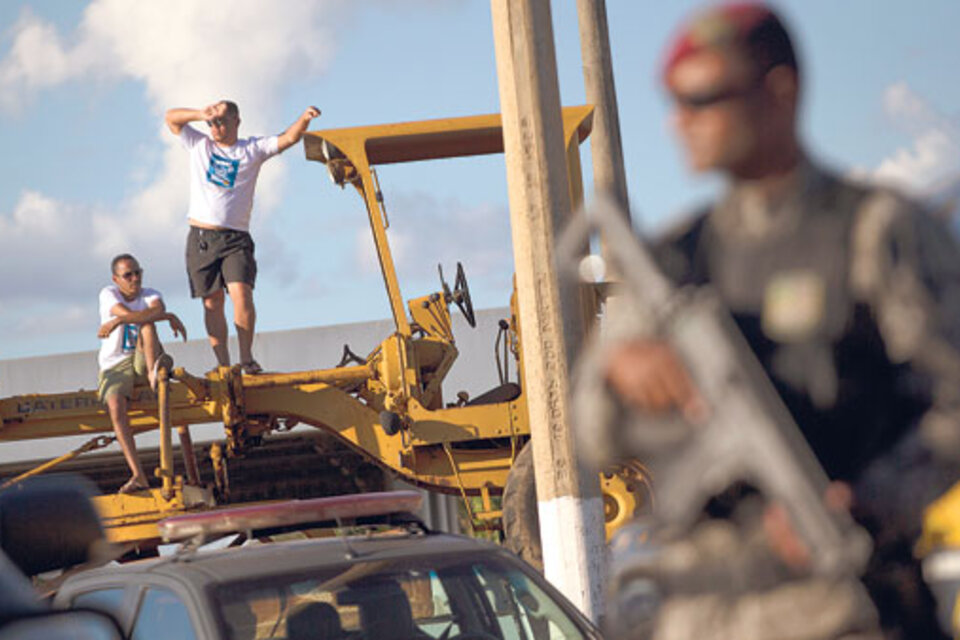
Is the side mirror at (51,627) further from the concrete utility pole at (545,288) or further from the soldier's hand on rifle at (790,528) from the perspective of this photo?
the concrete utility pole at (545,288)

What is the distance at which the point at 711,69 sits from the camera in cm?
187

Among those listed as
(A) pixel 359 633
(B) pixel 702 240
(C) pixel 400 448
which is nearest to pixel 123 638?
(A) pixel 359 633

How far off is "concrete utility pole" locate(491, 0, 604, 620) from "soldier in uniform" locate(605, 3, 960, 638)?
18.8 ft

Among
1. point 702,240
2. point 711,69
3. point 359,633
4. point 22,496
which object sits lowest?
point 359,633

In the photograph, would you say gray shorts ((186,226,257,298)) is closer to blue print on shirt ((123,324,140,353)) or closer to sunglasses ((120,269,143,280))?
sunglasses ((120,269,143,280))

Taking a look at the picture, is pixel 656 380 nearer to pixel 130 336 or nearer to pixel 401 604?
pixel 401 604

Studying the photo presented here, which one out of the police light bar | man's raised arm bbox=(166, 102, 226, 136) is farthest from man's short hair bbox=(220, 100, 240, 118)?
the police light bar

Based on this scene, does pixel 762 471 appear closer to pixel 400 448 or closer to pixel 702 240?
pixel 702 240

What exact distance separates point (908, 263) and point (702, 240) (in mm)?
287

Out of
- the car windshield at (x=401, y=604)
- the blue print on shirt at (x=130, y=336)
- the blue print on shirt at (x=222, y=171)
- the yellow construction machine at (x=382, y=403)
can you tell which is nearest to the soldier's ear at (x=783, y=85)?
the car windshield at (x=401, y=604)

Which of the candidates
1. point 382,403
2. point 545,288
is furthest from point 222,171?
point 545,288

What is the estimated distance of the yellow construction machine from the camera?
11.3 metres

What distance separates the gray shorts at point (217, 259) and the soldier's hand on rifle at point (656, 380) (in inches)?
378

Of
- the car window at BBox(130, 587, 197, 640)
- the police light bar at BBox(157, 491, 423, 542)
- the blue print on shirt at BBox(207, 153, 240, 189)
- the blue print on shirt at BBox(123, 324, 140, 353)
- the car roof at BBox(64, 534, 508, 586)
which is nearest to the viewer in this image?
the car window at BBox(130, 587, 197, 640)
